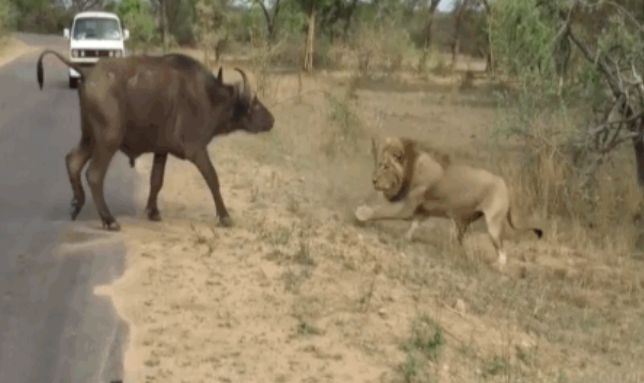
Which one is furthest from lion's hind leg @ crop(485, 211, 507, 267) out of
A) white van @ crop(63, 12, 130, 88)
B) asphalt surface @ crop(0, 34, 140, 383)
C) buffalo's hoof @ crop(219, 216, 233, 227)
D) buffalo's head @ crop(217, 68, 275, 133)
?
white van @ crop(63, 12, 130, 88)

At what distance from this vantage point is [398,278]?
8672mm

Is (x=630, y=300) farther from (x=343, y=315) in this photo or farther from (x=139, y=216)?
(x=139, y=216)

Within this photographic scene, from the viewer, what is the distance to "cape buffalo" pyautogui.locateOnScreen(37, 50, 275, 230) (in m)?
9.07

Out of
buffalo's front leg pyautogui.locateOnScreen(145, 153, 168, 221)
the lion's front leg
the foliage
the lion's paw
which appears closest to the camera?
buffalo's front leg pyautogui.locateOnScreen(145, 153, 168, 221)

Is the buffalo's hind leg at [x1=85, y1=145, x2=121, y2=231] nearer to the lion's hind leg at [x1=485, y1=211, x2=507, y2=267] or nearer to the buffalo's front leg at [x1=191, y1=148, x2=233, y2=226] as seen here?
the buffalo's front leg at [x1=191, y1=148, x2=233, y2=226]

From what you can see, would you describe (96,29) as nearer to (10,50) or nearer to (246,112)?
(10,50)

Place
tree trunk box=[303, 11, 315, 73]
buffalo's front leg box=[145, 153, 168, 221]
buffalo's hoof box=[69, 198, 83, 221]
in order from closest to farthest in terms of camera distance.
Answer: buffalo's hoof box=[69, 198, 83, 221], buffalo's front leg box=[145, 153, 168, 221], tree trunk box=[303, 11, 315, 73]

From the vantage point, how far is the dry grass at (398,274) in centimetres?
681

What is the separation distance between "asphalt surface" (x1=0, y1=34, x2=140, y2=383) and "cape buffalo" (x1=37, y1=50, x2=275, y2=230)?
1.68 ft

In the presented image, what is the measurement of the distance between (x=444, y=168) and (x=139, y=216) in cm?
306

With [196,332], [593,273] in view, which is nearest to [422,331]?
[196,332]

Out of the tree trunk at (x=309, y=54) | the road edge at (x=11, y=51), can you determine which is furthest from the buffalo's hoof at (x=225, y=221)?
the road edge at (x=11, y=51)

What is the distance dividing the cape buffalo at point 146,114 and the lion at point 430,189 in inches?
68.4

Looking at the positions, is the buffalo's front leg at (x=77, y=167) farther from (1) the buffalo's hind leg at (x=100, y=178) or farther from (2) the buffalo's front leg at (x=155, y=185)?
(2) the buffalo's front leg at (x=155, y=185)
